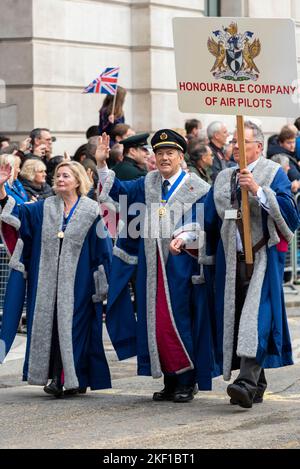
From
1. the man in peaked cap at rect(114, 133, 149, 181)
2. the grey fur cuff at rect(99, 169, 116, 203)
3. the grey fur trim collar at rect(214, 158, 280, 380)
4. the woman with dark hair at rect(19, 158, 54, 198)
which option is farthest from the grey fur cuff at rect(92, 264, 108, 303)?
the man in peaked cap at rect(114, 133, 149, 181)

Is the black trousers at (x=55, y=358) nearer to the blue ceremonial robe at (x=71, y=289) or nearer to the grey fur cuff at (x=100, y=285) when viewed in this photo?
the blue ceremonial robe at (x=71, y=289)

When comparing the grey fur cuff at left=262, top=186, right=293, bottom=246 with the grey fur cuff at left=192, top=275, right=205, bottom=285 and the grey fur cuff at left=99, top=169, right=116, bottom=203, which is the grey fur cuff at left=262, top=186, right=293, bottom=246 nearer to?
the grey fur cuff at left=192, top=275, right=205, bottom=285

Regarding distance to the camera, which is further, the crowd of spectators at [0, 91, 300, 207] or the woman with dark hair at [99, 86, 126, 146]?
the woman with dark hair at [99, 86, 126, 146]

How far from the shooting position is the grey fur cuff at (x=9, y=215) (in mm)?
10438

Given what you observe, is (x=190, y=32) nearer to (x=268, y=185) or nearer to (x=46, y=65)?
(x=268, y=185)

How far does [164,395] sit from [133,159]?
169 inches

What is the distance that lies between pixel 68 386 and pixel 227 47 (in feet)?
8.54

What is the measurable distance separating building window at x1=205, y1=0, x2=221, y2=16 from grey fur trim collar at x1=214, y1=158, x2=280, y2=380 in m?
12.3

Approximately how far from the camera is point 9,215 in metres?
10.5

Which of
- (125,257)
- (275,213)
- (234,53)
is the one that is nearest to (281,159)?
(125,257)

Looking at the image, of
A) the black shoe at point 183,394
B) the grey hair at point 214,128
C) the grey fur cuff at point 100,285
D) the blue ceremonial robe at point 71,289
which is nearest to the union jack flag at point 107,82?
the grey hair at point 214,128

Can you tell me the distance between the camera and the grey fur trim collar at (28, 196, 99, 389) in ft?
34.2

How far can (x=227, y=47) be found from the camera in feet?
32.5
